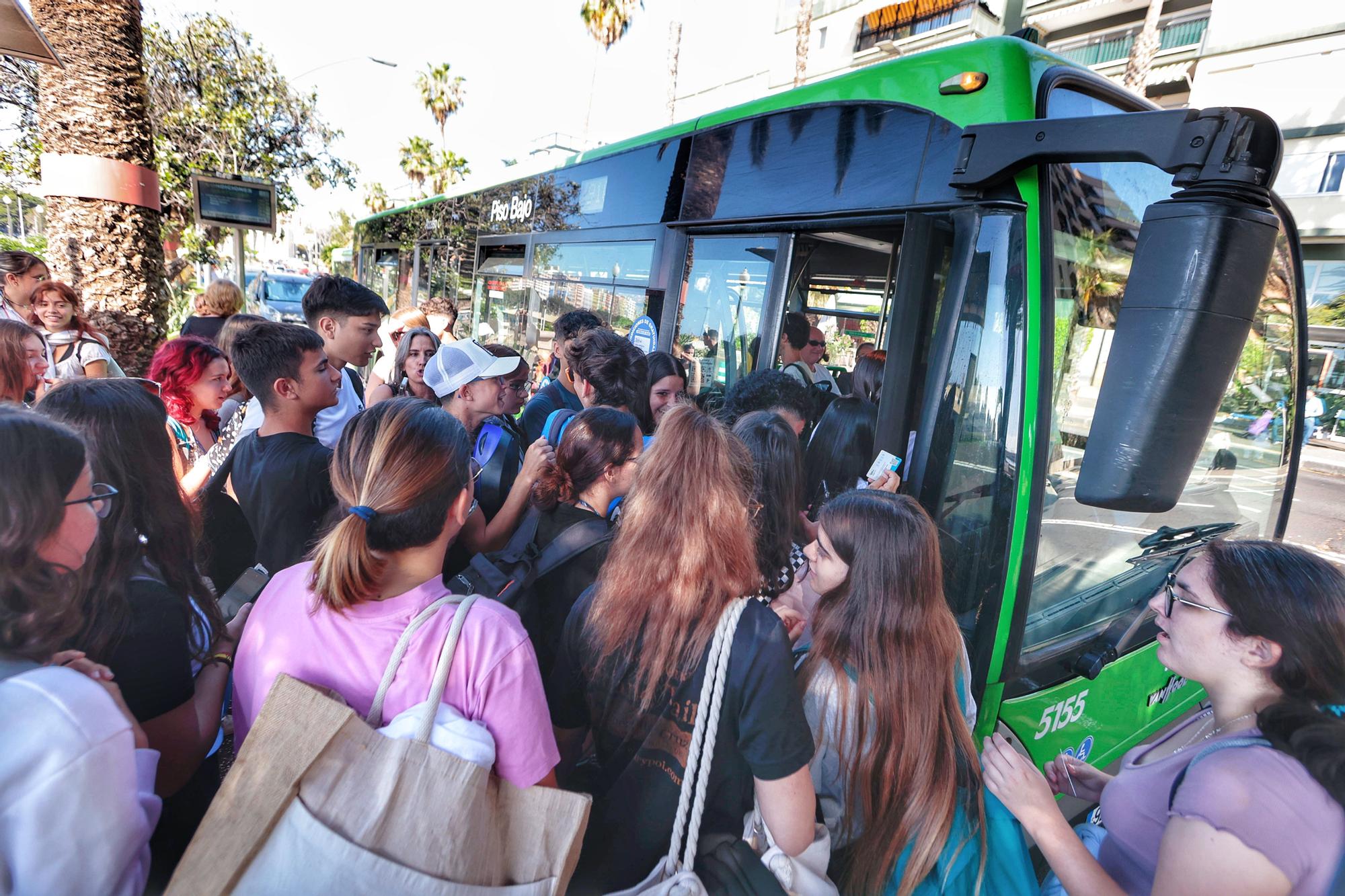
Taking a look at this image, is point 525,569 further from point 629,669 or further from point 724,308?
point 724,308

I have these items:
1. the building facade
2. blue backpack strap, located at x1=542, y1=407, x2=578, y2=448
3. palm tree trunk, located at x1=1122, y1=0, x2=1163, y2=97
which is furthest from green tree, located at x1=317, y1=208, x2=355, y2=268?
blue backpack strap, located at x1=542, y1=407, x2=578, y2=448

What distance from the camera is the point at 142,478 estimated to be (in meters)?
1.93

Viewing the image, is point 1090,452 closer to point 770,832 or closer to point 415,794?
point 770,832

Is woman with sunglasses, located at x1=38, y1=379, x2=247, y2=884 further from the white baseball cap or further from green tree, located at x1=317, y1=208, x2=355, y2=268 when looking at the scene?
green tree, located at x1=317, y1=208, x2=355, y2=268

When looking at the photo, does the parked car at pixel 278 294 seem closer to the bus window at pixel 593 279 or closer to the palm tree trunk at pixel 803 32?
the bus window at pixel 593 279

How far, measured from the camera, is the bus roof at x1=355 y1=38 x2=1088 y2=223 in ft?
7.98

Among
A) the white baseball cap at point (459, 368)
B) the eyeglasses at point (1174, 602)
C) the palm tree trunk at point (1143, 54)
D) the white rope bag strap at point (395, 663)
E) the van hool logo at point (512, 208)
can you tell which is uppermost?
the palm tree trunk at point (1143, 54)

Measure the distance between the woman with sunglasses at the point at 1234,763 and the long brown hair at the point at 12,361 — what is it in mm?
4075

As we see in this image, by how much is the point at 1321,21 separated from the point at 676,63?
76.8 ft

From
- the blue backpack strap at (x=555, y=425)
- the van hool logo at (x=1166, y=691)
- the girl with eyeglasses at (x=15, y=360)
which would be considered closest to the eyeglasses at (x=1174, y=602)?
the van hool logo at (x=1166, y=691)

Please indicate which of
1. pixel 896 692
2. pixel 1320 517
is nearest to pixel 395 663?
pixel 896 692

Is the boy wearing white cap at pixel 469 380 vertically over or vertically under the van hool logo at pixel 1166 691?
over

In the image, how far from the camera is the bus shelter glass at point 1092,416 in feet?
7.80

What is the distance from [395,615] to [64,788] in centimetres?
55
